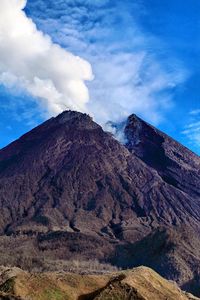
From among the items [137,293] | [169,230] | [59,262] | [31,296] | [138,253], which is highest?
[169,230]

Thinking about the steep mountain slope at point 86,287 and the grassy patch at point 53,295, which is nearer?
the steep mountain slope at point 86,287

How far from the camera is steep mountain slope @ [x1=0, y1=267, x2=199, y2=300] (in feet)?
103

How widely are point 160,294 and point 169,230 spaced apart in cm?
14469

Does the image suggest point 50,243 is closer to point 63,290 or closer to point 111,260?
point 111,260

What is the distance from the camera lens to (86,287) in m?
34.8

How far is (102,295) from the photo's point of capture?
3148cm

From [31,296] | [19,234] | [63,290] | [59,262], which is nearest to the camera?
[31,296]

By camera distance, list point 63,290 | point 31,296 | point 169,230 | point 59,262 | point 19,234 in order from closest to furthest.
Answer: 1. point 31,296
2. point 63,290
3. point 59,262
4. point 169,230
5. point 19,234

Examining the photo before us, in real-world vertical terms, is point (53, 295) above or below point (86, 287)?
below

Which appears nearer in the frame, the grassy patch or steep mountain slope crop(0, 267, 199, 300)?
steep mountain slope crop(0, 267, 199, 300)

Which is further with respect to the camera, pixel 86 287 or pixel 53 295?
pixel 86 287

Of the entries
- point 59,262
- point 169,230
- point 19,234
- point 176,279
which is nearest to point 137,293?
point 176,279

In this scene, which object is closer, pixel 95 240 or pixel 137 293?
pixel 137 293

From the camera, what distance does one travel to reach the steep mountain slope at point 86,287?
3125 cm
